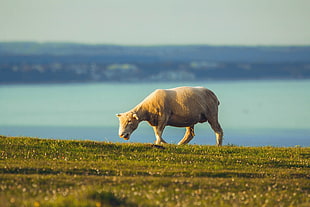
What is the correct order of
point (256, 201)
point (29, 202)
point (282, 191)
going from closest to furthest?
point (29, 202) → point (256, 201) → point (282, 191)

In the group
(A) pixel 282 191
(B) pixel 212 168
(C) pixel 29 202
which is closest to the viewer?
(C) pixel 29 202

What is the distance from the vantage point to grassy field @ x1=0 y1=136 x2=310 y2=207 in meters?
15.4

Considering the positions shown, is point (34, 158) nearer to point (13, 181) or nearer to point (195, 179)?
point (13, 181)

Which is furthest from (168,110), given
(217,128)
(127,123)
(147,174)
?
(147,174)

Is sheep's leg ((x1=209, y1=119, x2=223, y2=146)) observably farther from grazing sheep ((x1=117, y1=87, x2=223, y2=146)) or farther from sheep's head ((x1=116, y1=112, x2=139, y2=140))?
sheep's head ((x1=116, y1=112, x2=139, y2=140))

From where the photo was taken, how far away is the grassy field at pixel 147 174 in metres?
15.4

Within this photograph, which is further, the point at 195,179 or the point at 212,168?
the point at 212,168

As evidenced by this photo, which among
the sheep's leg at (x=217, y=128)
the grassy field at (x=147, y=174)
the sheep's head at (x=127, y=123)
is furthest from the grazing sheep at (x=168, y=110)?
the grassy field at (x=147, y=174)

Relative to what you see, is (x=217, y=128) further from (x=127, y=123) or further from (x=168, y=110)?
(x=127, y=123)

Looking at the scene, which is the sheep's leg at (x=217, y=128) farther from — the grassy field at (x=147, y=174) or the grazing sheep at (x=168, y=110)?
the grassy field at (x=147, y=174)

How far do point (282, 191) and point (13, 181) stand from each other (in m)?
6.75

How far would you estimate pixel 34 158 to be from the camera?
20984 millimetres

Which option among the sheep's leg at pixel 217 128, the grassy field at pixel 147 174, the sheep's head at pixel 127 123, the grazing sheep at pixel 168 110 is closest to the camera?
the grassy field at pixel 147 174

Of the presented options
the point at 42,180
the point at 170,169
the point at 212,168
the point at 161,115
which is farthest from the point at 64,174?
the point at 161,115
